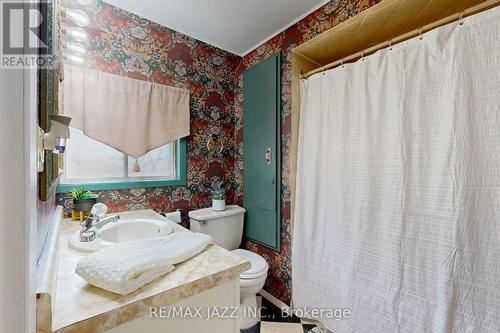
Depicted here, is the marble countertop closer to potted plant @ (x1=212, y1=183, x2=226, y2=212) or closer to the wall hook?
potted plant @ (x1=212, y1=183, x2=226, y2=212)

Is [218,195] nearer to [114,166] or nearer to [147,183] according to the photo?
[147,183]

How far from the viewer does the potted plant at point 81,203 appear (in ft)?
4.91

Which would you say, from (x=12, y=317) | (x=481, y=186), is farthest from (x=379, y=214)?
(x=12, y=317)

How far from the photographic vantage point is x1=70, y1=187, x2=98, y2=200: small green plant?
60.0 inches

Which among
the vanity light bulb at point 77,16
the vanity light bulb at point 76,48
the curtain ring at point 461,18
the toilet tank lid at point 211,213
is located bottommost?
the toilet tank lid at point 211,213

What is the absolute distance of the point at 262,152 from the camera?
200 cm

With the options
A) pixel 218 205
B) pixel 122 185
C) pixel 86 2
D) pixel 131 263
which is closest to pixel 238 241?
pixel 218 205

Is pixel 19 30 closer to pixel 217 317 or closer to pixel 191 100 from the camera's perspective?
pixel 217 317

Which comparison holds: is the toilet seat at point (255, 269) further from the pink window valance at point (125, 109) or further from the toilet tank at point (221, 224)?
the pink window valance at point (125, 109)

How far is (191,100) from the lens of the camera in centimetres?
211

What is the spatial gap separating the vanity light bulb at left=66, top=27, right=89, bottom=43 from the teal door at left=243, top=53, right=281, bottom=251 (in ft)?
4.22

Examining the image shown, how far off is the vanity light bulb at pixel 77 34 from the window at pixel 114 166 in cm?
62

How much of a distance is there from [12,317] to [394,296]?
1.42m

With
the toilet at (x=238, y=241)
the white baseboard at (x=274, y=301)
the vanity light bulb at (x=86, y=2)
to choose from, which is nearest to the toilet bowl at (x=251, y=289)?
the toilet at (x=238, y=241)
